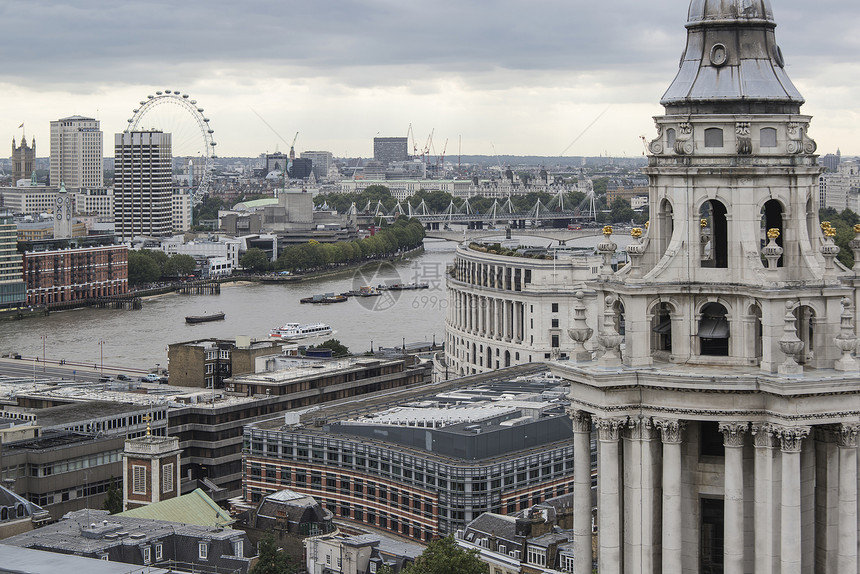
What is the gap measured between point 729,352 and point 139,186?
500 ft

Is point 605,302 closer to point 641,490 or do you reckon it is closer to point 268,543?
point 641,490

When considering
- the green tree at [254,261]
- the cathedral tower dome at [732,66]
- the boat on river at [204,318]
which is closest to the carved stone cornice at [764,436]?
the cathedral tower dome at [732,66]

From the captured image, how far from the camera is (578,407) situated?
376 inches

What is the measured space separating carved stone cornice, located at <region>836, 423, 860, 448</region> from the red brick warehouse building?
347ft

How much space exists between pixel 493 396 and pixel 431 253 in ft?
397

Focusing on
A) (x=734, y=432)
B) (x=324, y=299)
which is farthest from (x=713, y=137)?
(x=324, y=299)

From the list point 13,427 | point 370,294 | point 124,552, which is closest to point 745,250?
point 124,552

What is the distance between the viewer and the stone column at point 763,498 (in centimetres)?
892

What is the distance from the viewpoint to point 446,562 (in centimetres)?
2875

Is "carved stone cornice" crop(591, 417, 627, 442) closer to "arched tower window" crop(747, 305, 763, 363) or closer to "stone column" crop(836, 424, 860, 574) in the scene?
"arched tower window" crop(747, 305, 763, 363)

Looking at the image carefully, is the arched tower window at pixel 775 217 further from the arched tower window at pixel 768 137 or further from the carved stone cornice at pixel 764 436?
the carved stone cornice at pixel 764 436

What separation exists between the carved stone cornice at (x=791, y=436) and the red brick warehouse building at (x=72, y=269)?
106 m

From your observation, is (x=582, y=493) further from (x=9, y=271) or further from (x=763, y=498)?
(x=9, y=271)

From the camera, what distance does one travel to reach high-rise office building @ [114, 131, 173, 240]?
156 meters
